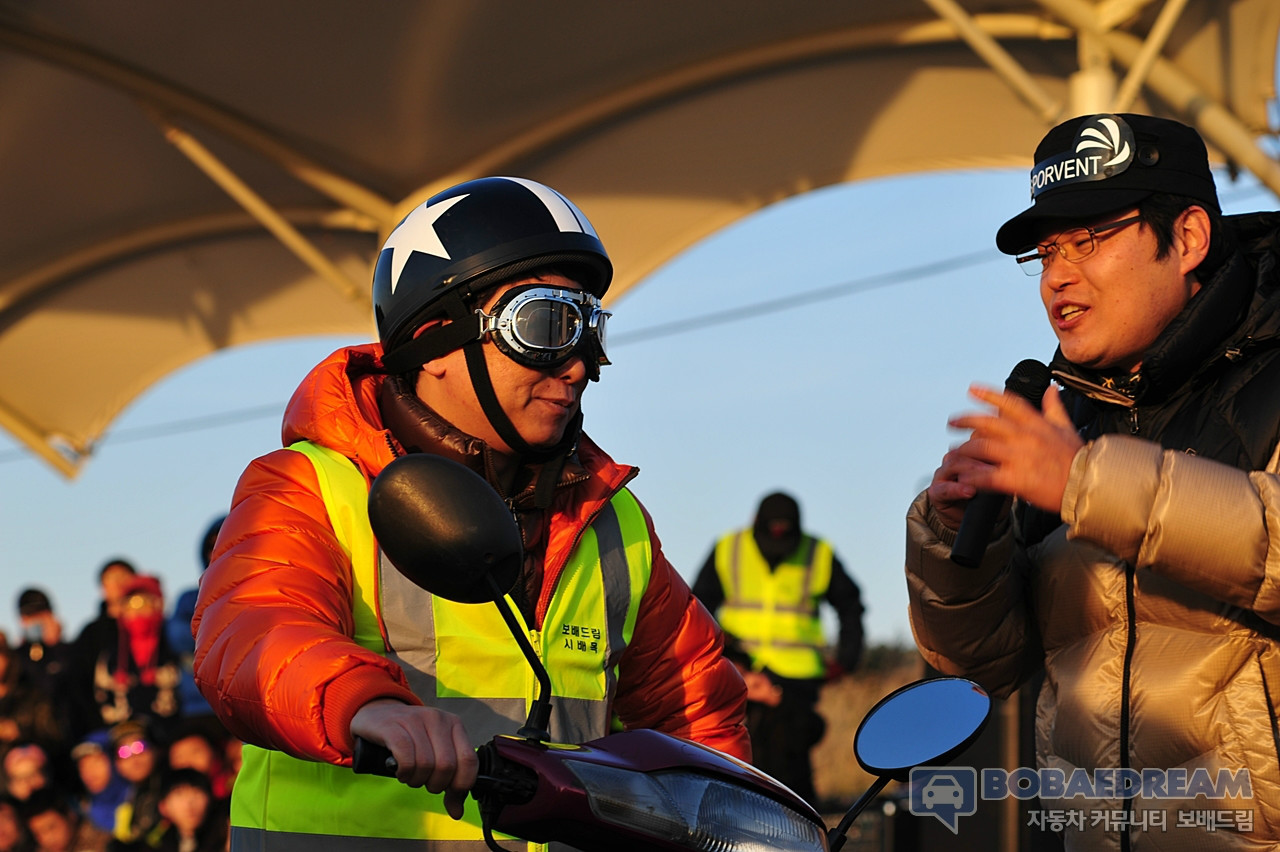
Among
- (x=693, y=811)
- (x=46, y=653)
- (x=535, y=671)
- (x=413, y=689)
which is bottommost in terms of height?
(x=693, y=811)

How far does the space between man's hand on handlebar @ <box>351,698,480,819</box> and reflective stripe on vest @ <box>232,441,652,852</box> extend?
2.31 ft

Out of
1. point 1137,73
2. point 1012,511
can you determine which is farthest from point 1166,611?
point 1137,73

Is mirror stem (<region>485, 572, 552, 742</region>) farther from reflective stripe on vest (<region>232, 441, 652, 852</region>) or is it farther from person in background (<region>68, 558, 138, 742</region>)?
person in background (<region>68, 558, 138, 742</region>)

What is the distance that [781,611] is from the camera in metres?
9.69

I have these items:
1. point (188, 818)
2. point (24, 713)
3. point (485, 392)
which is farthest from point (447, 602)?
point (24, 713)

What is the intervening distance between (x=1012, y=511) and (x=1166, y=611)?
0.45 metres

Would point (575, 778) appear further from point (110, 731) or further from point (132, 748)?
point (110, 731)

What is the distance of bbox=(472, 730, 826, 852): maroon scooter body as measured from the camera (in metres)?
1.91

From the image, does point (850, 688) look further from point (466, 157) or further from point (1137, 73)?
point (1137, 73)

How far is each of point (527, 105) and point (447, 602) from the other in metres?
10.8

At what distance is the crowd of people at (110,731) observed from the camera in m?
8.32

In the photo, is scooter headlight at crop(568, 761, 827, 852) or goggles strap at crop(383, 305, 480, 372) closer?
scooter headlight at crop(568, 761, 827, 852)

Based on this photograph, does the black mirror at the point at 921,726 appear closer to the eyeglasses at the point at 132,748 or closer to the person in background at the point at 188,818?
the person in background at the point at 188,818

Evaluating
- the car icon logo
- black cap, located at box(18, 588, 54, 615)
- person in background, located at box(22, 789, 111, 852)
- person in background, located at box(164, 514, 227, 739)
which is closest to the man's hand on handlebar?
the car icon logo
